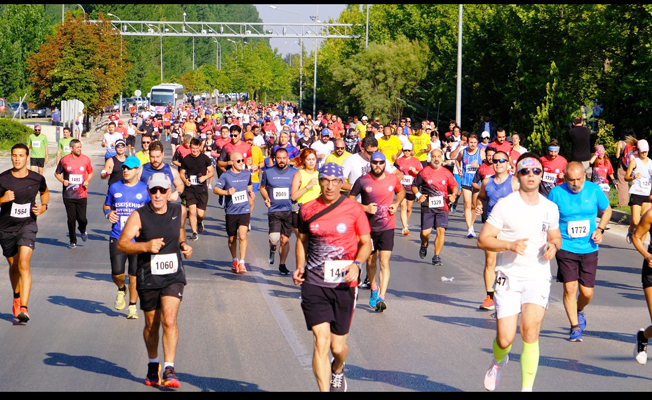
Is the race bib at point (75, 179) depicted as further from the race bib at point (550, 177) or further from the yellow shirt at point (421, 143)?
the yellow shirt at point (421, 143)

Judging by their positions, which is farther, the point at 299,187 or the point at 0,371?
the point at 299,187

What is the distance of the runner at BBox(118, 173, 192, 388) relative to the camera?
741 cm

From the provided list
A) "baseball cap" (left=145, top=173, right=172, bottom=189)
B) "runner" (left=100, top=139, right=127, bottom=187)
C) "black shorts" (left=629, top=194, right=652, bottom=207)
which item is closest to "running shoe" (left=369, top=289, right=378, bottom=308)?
"baseball cap" (left=145, top=173, right=172, bottom=189)

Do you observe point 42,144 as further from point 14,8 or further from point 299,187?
point 14,8

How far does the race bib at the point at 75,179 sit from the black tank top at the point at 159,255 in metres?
8.68

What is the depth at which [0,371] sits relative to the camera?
7848 millimetres

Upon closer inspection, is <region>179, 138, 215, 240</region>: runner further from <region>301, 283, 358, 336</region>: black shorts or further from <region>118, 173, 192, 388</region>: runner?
<region>301, 283, 358, 336</region>: black shorts

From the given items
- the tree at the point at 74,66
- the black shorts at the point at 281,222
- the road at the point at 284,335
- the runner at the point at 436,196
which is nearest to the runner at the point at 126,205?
the road at the point at 284,335

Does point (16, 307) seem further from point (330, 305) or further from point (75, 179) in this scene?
point (75, 179)

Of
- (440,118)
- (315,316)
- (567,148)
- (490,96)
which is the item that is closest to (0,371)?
(315,316)

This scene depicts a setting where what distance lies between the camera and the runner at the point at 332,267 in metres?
6.84

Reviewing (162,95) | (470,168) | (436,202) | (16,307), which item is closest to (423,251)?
(436,202)

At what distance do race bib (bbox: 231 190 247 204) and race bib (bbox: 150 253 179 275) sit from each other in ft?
20.0

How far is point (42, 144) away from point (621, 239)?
46.1 ft
